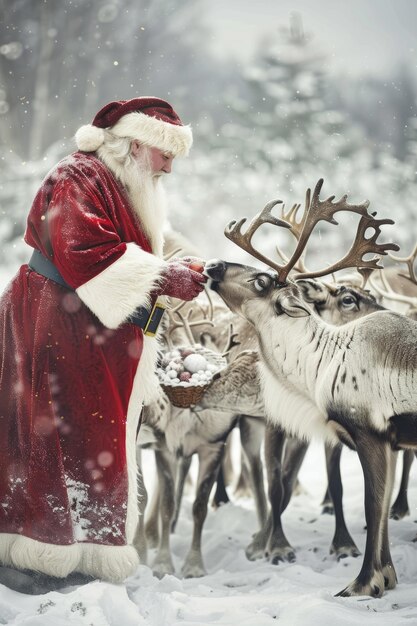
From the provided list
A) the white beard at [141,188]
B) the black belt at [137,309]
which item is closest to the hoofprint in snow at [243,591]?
the black belt at [137,309]

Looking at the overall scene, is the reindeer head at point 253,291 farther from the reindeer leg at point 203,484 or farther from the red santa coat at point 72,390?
the reindeer leg at point 203,484

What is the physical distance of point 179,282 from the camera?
11.8ft

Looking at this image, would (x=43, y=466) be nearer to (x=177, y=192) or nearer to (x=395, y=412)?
(x=395, y=412)

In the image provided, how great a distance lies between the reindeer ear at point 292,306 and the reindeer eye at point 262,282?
113 millimetres

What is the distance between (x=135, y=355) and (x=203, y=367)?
95 centimetres

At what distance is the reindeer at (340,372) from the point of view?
12.6 feet

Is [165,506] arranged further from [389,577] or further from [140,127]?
[140,127]

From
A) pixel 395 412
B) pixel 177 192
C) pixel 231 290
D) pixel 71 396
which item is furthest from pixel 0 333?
pixel 177 192

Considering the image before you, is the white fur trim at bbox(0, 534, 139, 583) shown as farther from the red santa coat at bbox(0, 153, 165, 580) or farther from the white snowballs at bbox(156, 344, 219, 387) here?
the white snowballs at bbox(156, 344, 219, 387)

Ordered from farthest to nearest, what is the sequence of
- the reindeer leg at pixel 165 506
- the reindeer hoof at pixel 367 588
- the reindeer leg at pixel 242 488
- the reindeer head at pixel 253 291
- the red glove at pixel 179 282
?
the reindeer leg at pixel 242 488
the reindeer leg at pixel 165 506
the reindeer head at pixel 253 291
the reindeer hoof at pixel 367 588
the red glove at pixel 179 282

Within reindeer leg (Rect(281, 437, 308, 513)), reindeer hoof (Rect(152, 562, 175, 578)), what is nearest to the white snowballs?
reindeer leg (Rect(281, 437, 308, 513))

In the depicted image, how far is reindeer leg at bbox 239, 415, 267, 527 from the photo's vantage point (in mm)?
5707

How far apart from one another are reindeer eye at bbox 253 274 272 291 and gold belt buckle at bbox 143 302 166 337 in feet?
2.20

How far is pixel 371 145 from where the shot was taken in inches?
601
